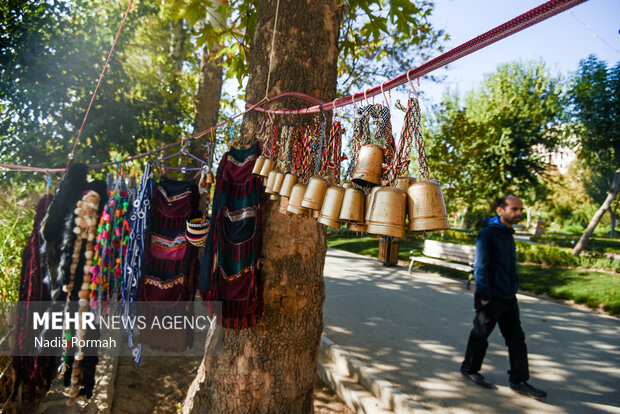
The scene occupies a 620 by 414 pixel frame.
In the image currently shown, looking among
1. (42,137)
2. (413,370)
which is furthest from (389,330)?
(42,137)

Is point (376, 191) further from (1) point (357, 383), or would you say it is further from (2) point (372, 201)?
(1) point (357, 383)

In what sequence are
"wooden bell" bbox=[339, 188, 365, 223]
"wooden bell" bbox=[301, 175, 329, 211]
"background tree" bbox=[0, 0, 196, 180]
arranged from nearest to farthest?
"wooden bell" bbox=[339, 188, 365, 223]
"wooden bell" bbox=[301, 175, 329, 211]
"background tree" bbox=[0, 0, 196, 180]

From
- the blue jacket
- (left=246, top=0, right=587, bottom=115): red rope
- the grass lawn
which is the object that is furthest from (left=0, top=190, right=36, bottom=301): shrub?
the grass lawn

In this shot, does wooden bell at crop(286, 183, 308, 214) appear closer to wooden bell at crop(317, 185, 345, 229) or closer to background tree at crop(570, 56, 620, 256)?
wooden bell at crop(317, 185, 345, 229)

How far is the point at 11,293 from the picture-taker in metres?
3.08

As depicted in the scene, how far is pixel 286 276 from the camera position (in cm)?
223

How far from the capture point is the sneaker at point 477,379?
3514 mm

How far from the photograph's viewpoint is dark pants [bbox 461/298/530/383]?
11.0 ft

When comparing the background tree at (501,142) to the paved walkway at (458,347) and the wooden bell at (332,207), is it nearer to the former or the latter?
the paved walkway at (458,347)

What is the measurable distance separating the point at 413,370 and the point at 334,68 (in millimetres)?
3361

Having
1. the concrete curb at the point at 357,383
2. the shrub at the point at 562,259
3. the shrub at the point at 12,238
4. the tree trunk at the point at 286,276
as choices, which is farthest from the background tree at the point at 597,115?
the shrub at the point at 12,238

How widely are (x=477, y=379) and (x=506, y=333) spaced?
60 cm

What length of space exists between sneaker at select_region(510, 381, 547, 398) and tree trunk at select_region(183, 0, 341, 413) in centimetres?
245

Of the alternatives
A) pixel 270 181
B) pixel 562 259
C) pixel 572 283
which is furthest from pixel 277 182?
pixel 562 259
